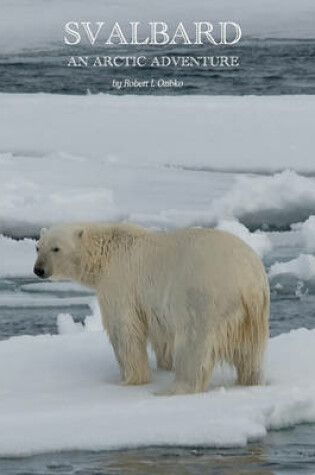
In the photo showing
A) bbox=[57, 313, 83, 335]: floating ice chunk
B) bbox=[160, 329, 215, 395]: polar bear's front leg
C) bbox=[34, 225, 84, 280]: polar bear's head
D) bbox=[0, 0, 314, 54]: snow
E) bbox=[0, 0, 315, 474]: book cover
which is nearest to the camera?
bbox=[0, 0, 315, 474]: book cover

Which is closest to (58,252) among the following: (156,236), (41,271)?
(41,271)

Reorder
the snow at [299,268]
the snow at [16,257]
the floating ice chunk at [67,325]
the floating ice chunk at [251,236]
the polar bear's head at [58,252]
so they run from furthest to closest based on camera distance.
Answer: the floating ice chunk at [251,236] < the snow at [16,257] < the snow at [299,268] < the floating ice chunk at [67,325] < the polar bear's head at [58,252]

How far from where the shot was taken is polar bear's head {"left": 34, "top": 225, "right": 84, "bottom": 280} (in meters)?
6.80

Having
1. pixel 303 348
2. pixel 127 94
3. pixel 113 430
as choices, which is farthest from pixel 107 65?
pixel 113 430

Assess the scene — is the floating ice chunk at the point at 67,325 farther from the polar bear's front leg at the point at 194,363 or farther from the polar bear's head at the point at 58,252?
the polar bear's front leg at the point at 194,363

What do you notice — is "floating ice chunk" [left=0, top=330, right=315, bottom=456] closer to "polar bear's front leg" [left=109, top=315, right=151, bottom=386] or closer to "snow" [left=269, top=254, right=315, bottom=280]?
"polar bear's front leg" [left=109, top=315, right=151, bottom=386]

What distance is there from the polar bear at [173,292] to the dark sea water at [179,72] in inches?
376

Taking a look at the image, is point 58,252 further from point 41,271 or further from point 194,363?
point 194,363

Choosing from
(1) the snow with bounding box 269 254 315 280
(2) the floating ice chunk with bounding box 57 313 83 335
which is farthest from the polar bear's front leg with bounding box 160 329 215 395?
(1) the snow with bounding box 269 254 315 280

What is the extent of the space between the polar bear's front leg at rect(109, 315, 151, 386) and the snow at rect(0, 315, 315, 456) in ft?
0.21

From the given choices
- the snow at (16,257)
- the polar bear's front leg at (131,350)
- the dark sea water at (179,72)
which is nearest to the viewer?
the polar bear's front leg at (131,350)

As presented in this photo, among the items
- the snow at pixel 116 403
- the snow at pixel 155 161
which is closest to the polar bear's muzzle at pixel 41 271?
the snow at pixel 116 403

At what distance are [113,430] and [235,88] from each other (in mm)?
11365

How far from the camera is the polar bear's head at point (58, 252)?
22.3 feet
